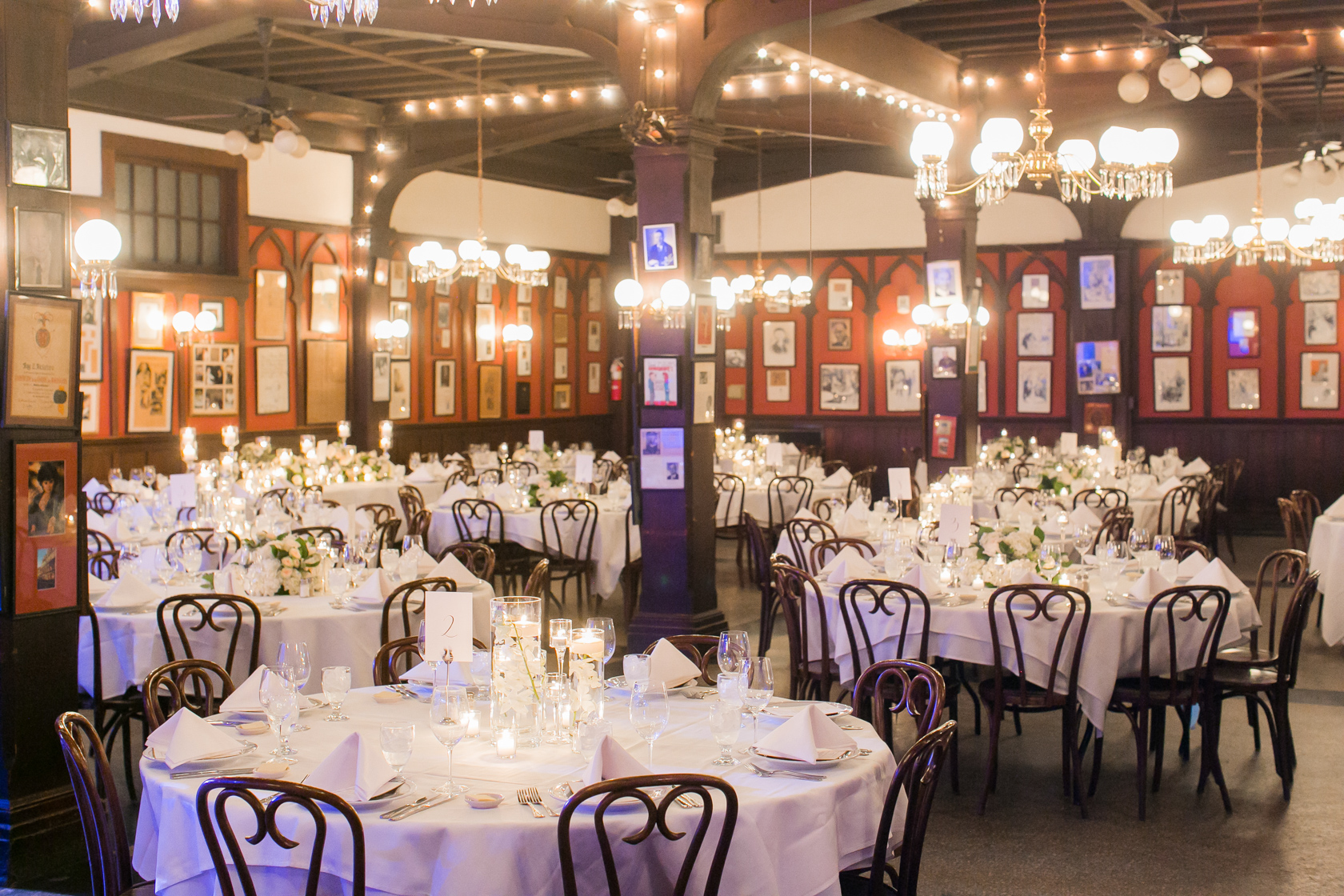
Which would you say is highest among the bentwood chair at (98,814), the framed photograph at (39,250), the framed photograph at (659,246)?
the framed photograph at (659,246)

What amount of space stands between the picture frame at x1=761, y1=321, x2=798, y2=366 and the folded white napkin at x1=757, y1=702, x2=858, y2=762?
47.0ft

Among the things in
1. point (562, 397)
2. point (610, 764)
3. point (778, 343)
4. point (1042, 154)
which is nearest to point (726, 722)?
point (610, 764)

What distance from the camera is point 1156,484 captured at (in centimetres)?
1124

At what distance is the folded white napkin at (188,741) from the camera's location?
10.5 feet

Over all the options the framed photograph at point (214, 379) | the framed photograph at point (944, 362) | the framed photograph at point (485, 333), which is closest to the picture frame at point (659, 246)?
the framed photograph at point (944, 362)

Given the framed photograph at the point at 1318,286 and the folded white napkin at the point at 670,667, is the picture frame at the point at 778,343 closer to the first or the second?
the framed photograph at the point at 1318,286

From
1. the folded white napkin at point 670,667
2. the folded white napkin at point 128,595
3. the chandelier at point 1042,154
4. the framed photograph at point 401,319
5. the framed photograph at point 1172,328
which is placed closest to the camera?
the folded white napkin at point 670,667

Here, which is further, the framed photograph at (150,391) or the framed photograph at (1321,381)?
the framed photograph at (1321,381)

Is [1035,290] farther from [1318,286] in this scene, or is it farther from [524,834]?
[524,834]

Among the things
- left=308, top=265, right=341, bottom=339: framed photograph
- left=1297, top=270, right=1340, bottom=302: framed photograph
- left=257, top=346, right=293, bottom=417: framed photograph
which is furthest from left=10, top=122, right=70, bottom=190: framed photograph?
left=1297, top=270, right=1340, bottom=302: framed photograph

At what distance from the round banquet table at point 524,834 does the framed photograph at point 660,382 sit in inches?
201

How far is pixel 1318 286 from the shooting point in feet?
48.7

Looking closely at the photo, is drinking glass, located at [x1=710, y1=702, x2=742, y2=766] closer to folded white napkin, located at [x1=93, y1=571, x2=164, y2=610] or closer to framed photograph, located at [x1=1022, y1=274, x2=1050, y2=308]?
folded white napkin, located at [x1=93, y1=571, x2=164, y2=610]

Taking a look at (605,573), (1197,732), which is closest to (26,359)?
(605,573)
